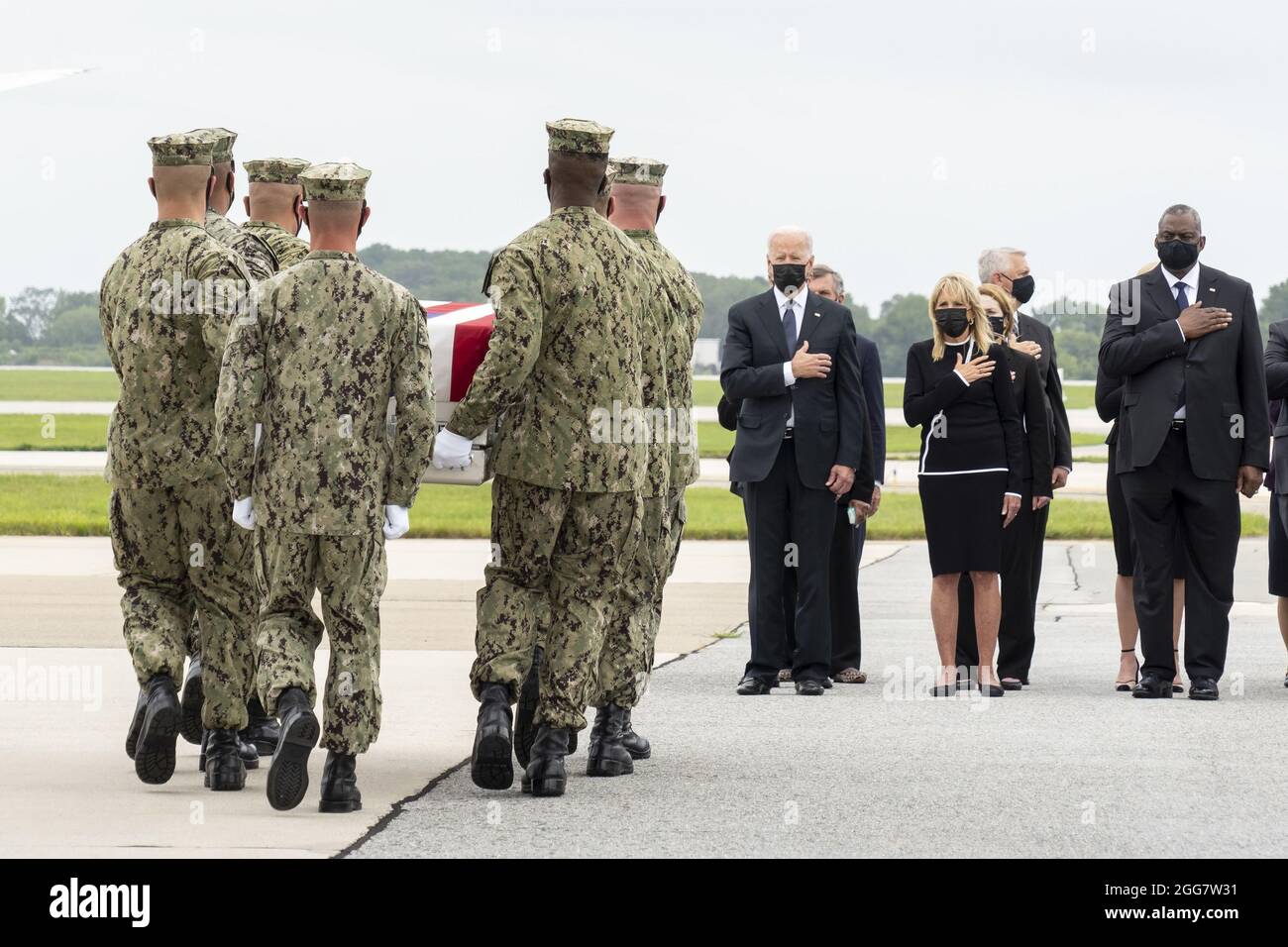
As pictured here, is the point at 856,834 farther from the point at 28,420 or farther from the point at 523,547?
the point at 28,420

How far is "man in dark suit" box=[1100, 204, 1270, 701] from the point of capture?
32.0ft

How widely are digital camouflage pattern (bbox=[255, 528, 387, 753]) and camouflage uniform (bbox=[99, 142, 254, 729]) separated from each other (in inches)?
23.6

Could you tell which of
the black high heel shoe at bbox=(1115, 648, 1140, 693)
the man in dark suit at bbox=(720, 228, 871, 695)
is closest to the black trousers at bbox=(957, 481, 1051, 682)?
the black high heel shoe at bbox=(1115, 648, 1140, 693)

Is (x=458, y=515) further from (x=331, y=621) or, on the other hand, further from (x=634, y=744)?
(x=331, y=621)

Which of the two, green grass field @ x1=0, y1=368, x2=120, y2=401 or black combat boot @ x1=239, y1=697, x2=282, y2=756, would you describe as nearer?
black combat boot @ x1=239, y1=697, x2=282, y2=756

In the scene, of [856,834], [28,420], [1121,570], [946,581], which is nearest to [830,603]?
[946,581]

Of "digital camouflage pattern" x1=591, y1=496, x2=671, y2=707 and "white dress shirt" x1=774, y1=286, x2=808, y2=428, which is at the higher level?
"white dress shirt" x1=774, y1=286, x2=808, y2=428

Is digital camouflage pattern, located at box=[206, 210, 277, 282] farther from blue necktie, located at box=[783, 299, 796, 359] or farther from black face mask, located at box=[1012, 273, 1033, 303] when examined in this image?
black face mask, located at box=[1012, 273, 1033, 303]

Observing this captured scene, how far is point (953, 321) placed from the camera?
10078 millimetres

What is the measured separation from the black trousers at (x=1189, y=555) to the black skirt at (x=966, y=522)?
2.34ft

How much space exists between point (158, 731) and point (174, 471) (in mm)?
927

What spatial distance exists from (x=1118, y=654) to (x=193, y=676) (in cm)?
642

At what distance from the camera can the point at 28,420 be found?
5856 cm

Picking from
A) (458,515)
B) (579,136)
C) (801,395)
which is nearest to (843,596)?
(801,395)
